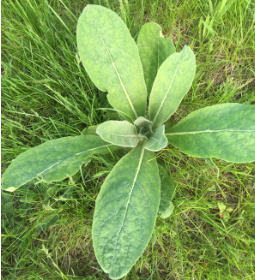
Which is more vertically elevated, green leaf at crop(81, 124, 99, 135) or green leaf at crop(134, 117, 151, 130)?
green leaf at crop(81, 124, 99, 135)

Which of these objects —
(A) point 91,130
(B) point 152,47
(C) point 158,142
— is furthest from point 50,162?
(B) point 152,47

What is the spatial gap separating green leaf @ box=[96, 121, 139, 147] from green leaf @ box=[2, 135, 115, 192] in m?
0.19

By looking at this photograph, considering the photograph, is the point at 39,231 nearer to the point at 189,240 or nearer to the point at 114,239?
the point at 114,239

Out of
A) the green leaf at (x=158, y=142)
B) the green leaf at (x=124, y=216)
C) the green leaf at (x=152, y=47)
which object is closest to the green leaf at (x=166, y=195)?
the green leaf at (x=124, y=216)

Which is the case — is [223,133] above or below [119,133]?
below

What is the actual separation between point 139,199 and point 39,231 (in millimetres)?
1104

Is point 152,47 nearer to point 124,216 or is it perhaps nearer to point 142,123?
point 142,123

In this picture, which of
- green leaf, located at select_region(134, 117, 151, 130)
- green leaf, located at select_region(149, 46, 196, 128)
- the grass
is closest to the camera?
green leaf, located at select_region(149, 46, 196, 128)

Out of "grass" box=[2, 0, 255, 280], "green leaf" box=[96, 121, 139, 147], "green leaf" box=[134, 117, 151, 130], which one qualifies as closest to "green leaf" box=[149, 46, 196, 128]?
"green leaf" box=[134, 117, 151, 130]

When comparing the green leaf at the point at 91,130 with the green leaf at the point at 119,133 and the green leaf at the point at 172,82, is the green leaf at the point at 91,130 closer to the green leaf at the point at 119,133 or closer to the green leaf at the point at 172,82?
the green leaf at the point at 119,133

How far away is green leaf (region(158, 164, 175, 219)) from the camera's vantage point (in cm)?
189

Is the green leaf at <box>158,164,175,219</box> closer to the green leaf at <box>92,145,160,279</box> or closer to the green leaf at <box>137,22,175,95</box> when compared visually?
the green leaf at <box>92,145,160,279</box>

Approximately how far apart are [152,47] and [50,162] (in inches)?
42.2

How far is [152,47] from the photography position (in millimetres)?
1845
